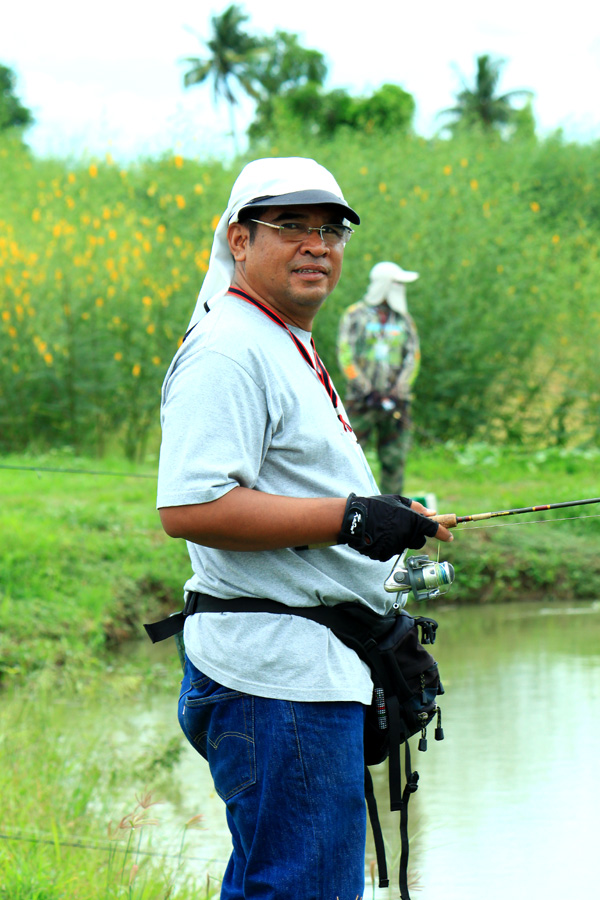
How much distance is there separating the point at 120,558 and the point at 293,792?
560cm

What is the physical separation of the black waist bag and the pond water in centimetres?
136

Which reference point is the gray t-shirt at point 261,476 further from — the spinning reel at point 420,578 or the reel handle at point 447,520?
the reel handle at point 447,520

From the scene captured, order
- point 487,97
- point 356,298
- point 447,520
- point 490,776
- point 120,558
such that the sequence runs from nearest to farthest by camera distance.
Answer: point 447,520 → point 490,776 → point 120,558 → point 356,298 → point 487,97

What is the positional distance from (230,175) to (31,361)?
626 centimetres

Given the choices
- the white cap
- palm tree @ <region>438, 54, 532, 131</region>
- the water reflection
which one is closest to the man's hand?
the white cap

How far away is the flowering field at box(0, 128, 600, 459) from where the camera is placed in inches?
493

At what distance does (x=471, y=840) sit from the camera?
3982 millimetres

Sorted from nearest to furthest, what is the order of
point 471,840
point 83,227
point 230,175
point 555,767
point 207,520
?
point 207,520
point 471,840
point 555,767
point 83,227
point 230,175

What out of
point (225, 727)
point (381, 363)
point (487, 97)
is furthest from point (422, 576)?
point (487, 97)

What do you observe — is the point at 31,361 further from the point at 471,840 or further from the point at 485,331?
the point at 471,840

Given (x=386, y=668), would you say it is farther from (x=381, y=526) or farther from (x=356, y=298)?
(x=356, y=298)

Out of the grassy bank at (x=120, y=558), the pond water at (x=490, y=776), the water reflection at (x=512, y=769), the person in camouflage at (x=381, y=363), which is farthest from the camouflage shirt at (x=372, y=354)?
the pond water at (x=490, y=776)

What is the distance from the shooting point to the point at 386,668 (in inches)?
84.2

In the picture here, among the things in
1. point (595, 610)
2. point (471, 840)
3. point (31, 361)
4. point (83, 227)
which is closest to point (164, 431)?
point (471, 840)
